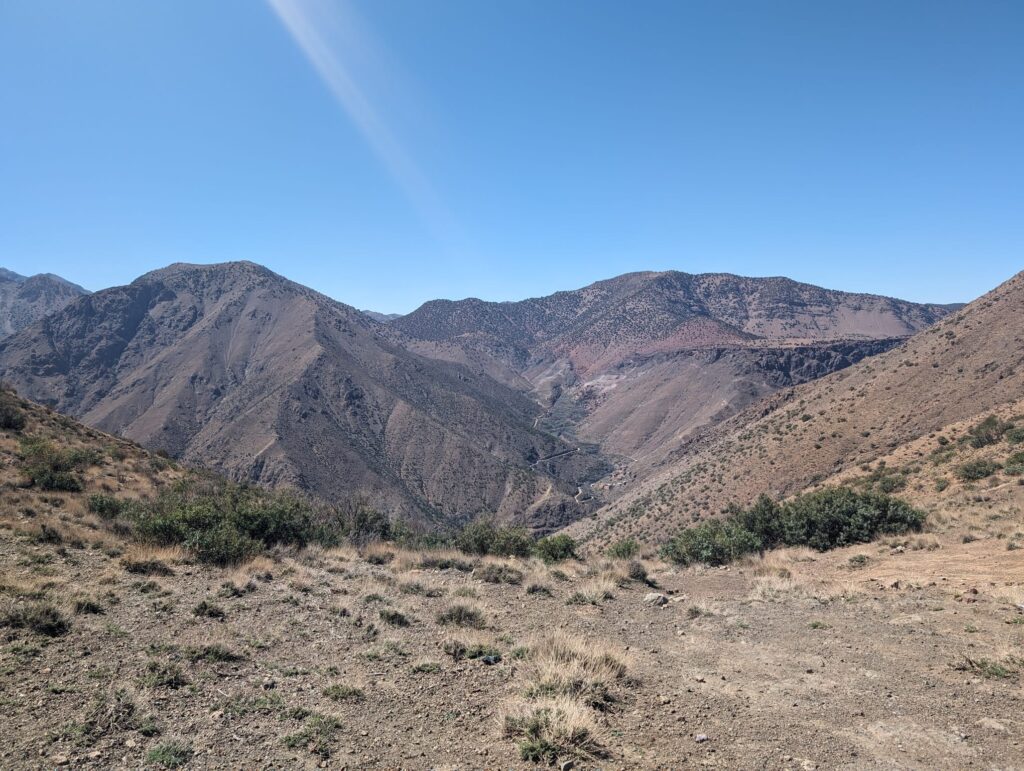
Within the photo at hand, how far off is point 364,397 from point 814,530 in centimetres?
9913

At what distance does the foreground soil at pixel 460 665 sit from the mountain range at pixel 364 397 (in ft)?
175

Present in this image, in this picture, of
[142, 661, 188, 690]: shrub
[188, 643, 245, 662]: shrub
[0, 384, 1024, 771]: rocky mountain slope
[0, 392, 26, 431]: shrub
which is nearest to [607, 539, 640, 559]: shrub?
[0, 384, 1024, 771]: rocky mountain slope

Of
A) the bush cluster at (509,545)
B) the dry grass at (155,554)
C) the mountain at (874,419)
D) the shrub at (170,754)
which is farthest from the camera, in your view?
the mountain at (874,419)

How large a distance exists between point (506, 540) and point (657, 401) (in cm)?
12338

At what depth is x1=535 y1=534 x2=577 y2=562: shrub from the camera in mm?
18625

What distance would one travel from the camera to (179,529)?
1305 cm

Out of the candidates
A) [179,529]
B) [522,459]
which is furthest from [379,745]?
[522,459]

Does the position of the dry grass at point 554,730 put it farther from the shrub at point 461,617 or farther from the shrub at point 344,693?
the shrub at point 461,617

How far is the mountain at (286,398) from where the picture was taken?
3324 inches

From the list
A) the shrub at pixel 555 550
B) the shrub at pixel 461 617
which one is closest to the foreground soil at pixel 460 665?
the shrub at pixel 461 617

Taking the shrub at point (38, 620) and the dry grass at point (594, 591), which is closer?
the shrub at point (38, 620)

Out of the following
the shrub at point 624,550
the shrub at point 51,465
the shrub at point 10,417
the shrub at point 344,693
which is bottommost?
the shrub at point 624,550

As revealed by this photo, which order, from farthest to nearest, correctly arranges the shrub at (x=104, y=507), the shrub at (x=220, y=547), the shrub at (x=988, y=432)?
the shrub at (x=988, y=432)
the shrub at (x=104, y=507)
the shrub at (x=220, y=547)

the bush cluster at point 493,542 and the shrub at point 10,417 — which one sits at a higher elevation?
the shrub at point 10,417
